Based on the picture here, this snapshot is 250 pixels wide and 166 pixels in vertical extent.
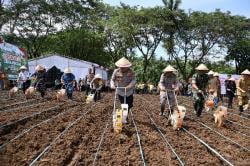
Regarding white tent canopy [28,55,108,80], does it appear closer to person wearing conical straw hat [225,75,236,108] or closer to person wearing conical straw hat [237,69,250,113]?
person wearing conical straw hat [225,75,236,108]

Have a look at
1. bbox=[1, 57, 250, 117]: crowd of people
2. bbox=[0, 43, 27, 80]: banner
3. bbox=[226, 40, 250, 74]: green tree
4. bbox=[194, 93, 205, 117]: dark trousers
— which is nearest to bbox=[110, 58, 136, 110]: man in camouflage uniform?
bbox=[1, 57, 250, 117]: crowd of people

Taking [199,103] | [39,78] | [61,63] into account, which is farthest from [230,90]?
[61,63]

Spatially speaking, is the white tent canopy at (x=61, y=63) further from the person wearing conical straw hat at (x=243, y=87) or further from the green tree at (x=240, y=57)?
the person wearing conical straw hat at (x=243, y=87)

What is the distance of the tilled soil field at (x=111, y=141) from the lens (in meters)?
7.20

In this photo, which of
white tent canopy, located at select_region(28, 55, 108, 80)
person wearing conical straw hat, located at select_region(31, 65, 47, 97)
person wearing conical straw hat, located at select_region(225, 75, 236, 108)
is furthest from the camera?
white tent canopy, located at select_region(28, 55, 108, 80)

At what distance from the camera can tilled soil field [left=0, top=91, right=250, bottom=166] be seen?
720 cm

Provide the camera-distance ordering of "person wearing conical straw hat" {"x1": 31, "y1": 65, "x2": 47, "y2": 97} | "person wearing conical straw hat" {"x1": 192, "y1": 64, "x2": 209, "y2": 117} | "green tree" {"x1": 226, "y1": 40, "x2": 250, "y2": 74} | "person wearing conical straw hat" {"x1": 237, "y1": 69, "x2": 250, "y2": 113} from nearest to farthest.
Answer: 1. "person wearing conical straw hat" {"x1": 192, "y1": 64, "x2": 209, "y2": 117}
2. "person wearing conical straw hat" {"x1": 237, "y1": 69, "x2": 250, "y2": 113}
3. "person wearing conical straw hat" {"x1": 31, "y1": 65, "x2": 47, "y2": 97}
4. "green tree" {"x1": 226, "y1": 40, "x2": 250, "y2": 74}

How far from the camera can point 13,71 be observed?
23.8 metres

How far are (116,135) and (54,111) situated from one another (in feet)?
15.6

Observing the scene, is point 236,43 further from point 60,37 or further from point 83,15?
point 60,37

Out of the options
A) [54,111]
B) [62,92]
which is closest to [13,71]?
[62,92]

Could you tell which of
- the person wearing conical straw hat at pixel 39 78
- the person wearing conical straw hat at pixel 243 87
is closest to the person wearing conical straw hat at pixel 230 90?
the person wearing conical straw hat at pixel 243 87

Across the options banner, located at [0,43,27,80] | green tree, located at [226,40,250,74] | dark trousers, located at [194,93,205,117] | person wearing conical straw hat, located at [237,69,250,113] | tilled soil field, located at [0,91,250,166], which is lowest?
tilled soil field, located at [0,91,250,166]

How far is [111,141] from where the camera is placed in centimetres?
852
